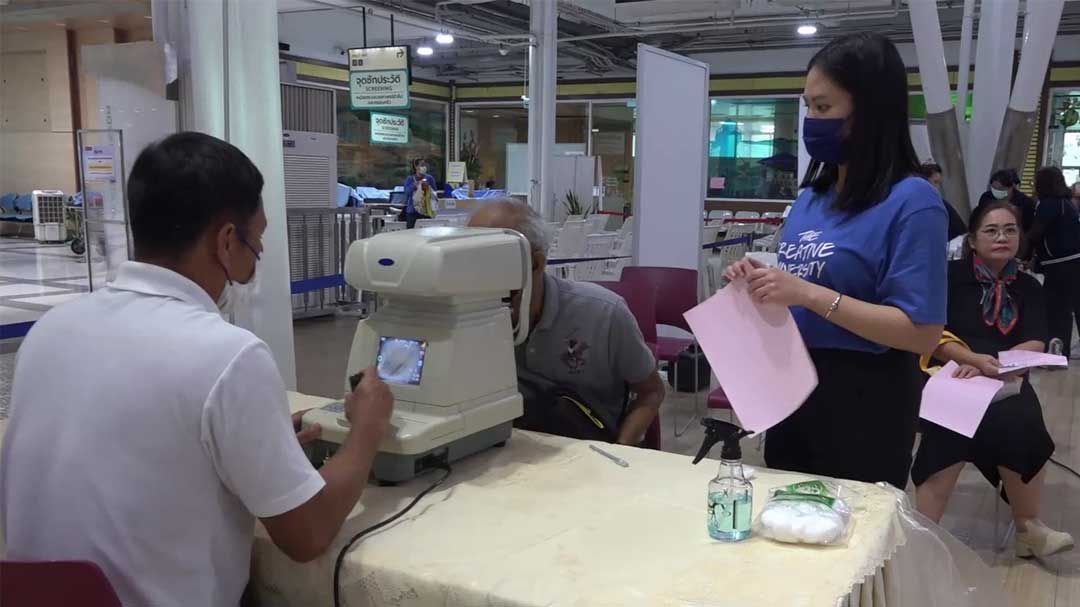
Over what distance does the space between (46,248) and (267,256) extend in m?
11.2

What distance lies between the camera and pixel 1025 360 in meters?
3.02

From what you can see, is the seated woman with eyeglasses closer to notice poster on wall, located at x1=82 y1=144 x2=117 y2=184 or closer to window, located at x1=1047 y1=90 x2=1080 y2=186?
notice poster on wall, located at x1=82 y1=144 x2=117 y2=184

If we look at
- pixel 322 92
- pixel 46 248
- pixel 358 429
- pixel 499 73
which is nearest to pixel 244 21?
pixel 358 429

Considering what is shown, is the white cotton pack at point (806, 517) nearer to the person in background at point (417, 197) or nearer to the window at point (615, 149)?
the person in background at point (417, 197)

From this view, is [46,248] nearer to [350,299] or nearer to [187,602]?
[350,299]

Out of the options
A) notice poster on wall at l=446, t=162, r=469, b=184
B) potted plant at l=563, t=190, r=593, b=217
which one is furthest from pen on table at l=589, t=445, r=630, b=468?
notice poster on wall at l=446, t=162, r=469, b=184

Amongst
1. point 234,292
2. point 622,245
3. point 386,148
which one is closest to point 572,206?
point 622,245

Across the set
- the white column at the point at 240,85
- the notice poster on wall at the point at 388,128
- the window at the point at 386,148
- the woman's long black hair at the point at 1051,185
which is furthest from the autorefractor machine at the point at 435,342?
the window at the point at 386,148

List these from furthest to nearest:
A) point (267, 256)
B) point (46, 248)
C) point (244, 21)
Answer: point (46, 248), point (267, 256), point (244, 21)

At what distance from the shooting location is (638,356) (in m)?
2.34

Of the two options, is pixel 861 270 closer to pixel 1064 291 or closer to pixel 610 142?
pixel 1064 291

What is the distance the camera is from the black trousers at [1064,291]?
229 inches

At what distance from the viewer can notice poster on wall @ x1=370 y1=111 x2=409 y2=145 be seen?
15562 mm

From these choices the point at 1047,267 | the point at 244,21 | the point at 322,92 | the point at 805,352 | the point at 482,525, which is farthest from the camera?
the point at 322,92
